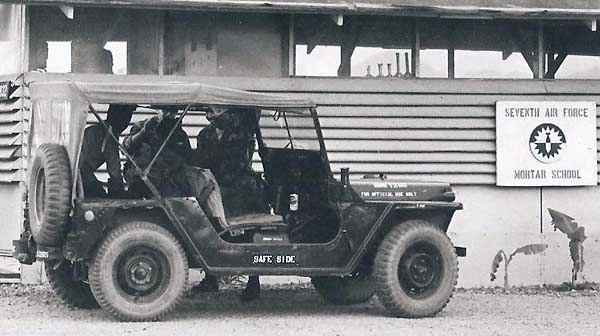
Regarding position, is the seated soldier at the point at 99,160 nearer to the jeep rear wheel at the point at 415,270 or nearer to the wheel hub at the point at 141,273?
the wheel hub at the point at 141,273

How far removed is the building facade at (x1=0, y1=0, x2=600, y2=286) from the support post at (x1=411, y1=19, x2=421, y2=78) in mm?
18

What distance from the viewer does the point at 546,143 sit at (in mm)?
13805

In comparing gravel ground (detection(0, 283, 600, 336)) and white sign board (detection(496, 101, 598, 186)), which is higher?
white sign board (detection(496, 101, 598, 186))

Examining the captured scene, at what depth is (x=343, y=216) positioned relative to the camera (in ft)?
34.9

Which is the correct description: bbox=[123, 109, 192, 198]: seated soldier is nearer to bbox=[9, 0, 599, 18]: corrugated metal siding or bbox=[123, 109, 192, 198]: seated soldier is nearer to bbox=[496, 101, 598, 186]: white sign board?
bbox=[9, 0, 599, 18]: corrugated metal siding

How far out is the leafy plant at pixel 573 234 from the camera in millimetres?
13711

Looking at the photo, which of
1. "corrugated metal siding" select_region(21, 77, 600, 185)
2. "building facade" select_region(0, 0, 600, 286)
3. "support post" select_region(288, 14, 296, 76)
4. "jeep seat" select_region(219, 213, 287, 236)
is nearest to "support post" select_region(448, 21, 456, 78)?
"building facade" select_region(0, 0, 600, 286)

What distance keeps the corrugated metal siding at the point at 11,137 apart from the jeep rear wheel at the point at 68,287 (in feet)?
7.63

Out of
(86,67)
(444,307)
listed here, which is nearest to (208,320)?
(444,307)

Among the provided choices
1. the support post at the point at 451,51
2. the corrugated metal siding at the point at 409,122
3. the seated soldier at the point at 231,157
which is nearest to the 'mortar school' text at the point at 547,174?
the corrugated metal siding at the point at 409,122

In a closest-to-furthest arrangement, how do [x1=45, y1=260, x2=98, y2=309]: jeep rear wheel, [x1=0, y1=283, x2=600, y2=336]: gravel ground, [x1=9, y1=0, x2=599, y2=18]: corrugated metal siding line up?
1. [x1=0, y1=283, x2=600, y2=336]: gravel ground
2. [x1=45, y1=260, x2=98, y2=309]: jeep rear wheel
3. [x1=9, y1=0, x2=599, y2=18]: corrugated metal siding

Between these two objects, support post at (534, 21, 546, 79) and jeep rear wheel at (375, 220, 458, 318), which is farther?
support post at (534, 21, 546, 79)

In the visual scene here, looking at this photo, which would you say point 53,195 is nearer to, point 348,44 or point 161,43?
point 161,43

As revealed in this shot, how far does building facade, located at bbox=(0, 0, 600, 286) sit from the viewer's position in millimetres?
13102
